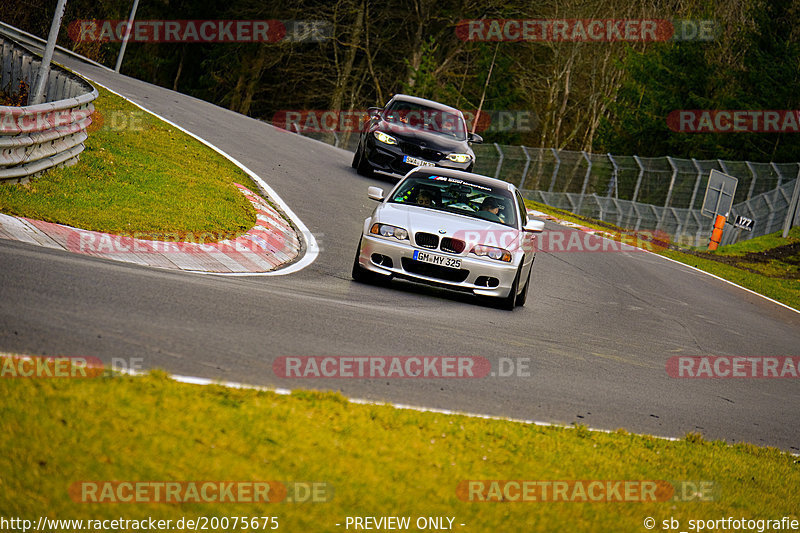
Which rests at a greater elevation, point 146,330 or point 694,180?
point 694,180

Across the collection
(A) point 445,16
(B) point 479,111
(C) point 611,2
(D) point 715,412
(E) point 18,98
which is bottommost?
(D) point 715,412

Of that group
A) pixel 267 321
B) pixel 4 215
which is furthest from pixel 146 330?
pixel 4 215

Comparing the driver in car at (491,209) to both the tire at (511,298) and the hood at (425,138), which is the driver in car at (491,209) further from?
the hood at (425,138)

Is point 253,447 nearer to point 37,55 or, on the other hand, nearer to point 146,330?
point 146,330

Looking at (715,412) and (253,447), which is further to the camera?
(715,412)

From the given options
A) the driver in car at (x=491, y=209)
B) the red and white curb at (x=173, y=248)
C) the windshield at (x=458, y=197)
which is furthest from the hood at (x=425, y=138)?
the driver in car at (x=491, y=209)

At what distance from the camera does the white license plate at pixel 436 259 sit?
11.3 m

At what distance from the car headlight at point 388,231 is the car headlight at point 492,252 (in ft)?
2.73

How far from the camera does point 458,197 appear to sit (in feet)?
40.9

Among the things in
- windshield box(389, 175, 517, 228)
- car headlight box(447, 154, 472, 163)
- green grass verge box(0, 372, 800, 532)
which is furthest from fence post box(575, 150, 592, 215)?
green grass verge box(0, 372, 800, 532)

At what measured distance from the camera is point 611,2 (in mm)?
56812

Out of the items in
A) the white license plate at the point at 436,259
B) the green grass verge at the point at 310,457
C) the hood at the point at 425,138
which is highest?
the hood at the point at 425,138

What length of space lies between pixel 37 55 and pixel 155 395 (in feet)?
50.1

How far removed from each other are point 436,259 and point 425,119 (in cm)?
1048
